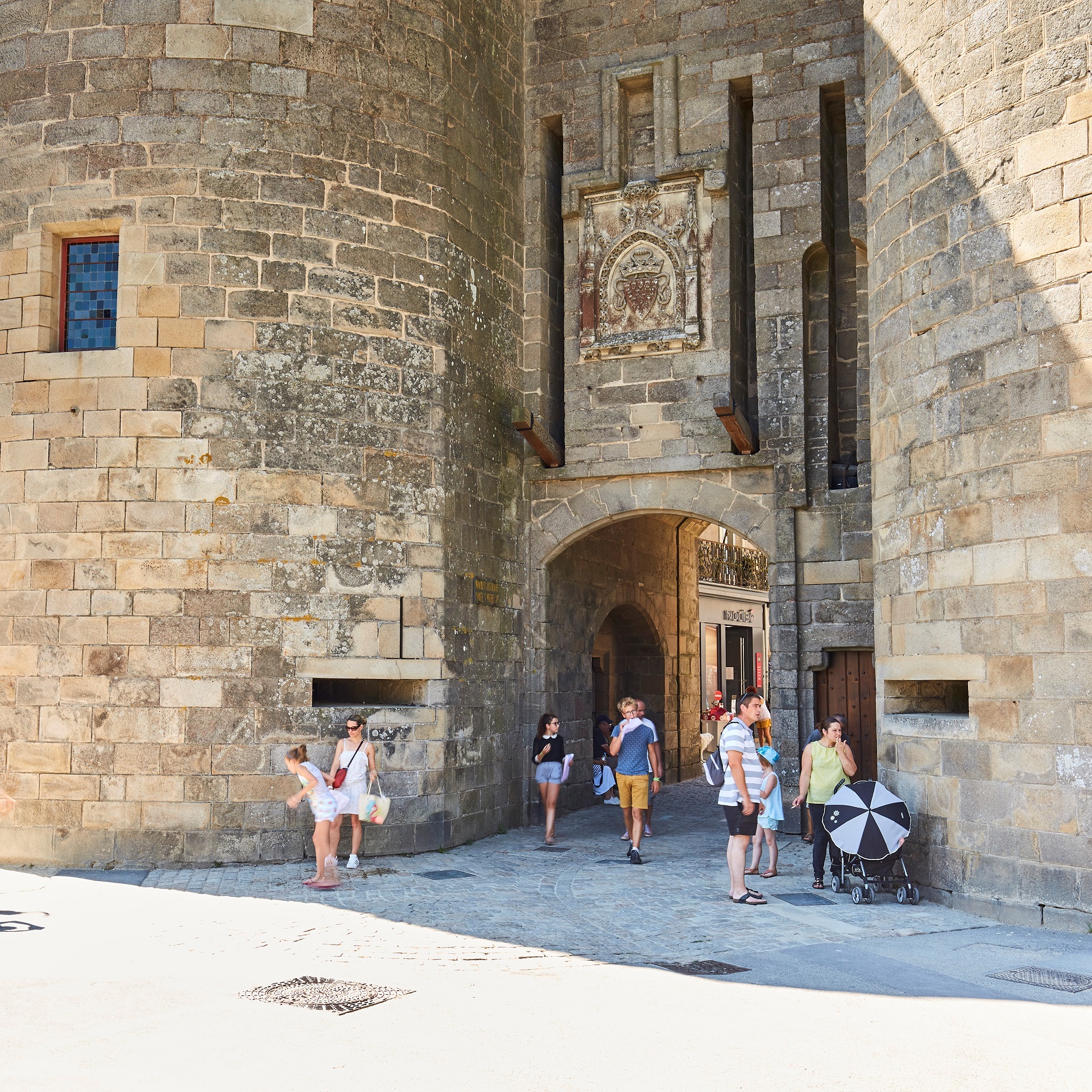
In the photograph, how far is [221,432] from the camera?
8.75 metres

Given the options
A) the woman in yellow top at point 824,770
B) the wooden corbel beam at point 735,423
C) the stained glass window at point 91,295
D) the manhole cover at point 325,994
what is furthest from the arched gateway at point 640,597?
the manhole cover at point 325,994

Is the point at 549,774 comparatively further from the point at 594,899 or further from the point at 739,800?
the point at 739,800

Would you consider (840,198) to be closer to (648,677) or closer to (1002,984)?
(648,677)

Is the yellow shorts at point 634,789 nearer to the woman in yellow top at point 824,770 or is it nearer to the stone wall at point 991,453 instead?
the woman in yellow top at point 824,770

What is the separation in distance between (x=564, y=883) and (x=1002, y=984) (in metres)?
3.41

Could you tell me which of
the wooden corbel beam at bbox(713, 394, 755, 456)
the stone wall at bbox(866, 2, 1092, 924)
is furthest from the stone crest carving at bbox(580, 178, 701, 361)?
the stone wall at bbox(866, 2, 1092, 924)

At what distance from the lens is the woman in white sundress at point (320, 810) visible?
7.66 metres

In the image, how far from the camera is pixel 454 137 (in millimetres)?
10055

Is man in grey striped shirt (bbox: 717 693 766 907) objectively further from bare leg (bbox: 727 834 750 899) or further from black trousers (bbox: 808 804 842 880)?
black trousers (bbox: 808 804 842 880)

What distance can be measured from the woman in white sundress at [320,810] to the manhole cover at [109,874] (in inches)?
45.5

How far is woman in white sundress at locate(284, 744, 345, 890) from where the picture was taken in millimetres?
7656

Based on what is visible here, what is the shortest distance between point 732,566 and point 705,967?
639 inches

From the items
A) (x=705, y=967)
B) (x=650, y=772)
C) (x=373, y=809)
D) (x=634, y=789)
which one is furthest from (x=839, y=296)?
(x=705, y=967)

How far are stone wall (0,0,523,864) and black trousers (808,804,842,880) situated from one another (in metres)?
2.95
